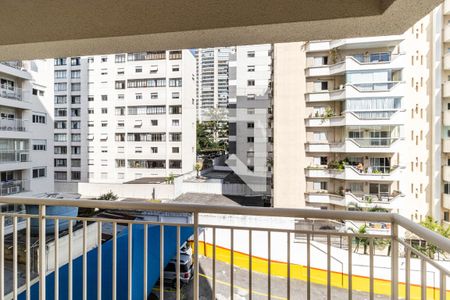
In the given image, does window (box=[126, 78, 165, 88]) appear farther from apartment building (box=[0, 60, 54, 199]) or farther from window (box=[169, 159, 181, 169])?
apartment building (box=[0, 60, 54, 199])

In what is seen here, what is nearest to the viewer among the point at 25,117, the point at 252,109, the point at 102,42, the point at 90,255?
the point at 102,42

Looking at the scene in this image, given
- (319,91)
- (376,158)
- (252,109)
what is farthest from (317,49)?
(376,158)

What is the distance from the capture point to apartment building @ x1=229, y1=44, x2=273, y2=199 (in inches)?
128

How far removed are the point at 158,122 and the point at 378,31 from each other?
809 centimetres

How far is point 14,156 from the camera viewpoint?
2.36 metres

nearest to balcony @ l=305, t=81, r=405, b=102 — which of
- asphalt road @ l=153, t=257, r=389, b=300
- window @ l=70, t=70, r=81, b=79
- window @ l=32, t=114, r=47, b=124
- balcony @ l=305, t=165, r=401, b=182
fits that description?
balcony @ l=305, t=165, r=401, b=182

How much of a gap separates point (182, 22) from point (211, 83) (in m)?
2.88

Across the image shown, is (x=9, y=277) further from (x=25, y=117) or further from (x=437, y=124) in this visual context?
(x=437, y=124)

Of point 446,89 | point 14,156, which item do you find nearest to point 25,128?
point 14,156

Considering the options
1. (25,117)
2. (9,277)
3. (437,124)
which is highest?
(25,117)

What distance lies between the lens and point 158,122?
863 centimetres

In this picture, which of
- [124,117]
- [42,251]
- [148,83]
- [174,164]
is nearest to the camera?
[42,251]

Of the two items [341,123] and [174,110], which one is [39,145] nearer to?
[341,123]

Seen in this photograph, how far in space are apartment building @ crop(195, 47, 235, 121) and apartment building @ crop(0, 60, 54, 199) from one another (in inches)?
66.8
